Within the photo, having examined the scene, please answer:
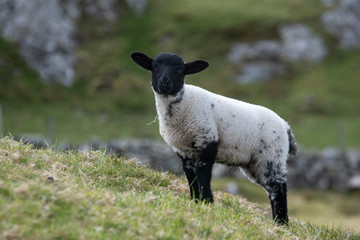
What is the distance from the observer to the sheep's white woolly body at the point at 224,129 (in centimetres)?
903

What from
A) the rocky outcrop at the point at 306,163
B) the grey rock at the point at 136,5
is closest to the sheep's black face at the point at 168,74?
the rocky outcrop at the point at 306,163

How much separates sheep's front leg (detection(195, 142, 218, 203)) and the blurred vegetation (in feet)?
70.2

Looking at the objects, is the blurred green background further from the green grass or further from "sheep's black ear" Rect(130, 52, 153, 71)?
"sheep's black ear" Rect(130, 52, 153, 71)

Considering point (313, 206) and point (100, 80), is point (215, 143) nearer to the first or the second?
point (313, 206)

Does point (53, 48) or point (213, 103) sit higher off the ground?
point (53, 48)

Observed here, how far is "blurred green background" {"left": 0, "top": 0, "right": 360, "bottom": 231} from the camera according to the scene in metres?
35.4

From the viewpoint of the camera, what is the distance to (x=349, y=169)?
27.6 metres

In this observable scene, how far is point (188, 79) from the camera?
45.0 m

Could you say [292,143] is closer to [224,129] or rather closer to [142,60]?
[224,129]

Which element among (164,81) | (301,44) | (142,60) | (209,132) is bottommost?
(209,132)

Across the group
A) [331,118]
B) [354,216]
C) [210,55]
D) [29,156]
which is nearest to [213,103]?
[29,156]

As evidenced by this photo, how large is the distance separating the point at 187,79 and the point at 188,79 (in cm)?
45

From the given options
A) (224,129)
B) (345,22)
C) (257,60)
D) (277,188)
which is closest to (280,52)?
(257,60)

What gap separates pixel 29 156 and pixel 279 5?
5405 centimetres
